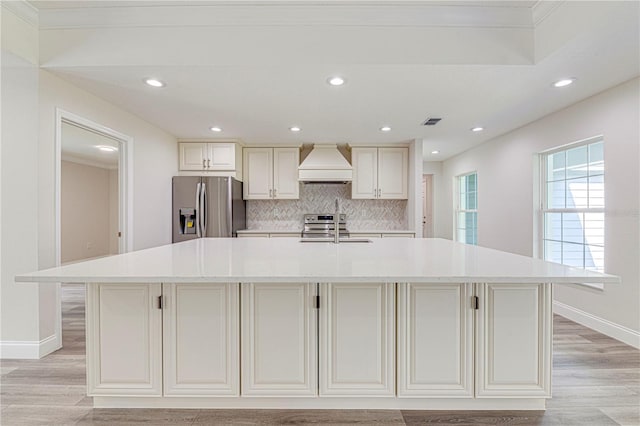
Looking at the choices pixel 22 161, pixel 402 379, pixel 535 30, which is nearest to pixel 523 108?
pixel 535 30

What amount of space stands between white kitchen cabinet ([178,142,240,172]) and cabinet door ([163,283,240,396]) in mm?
3197

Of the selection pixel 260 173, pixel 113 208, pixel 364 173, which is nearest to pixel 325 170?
pixel 364 173

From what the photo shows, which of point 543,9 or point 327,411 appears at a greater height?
point 543,9

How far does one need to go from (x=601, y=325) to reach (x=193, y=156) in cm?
511

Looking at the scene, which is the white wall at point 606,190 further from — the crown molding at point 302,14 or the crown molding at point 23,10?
the crown molding at point 23,10

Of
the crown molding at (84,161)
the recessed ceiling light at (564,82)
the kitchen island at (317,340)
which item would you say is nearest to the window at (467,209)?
the recessed ceiling light at (564,82)

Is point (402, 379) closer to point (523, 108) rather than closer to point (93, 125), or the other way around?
point (523, 108)

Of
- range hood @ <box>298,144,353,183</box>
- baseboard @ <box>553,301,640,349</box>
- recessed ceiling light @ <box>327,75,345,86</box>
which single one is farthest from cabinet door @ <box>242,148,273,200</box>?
baseboard @ <box>553,301,640,349</box>

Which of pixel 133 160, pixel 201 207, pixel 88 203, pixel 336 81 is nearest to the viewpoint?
pixel 336 81

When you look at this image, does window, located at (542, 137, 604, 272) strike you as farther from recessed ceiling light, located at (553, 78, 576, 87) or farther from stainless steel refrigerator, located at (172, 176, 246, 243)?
stainless steel refrigerator, located at (172, 176, 246, 243)

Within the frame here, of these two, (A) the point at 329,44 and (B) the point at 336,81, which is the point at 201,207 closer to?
(B) the point at 336,81

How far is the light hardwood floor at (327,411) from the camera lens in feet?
5.63

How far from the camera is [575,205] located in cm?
347

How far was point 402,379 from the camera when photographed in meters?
1.75
